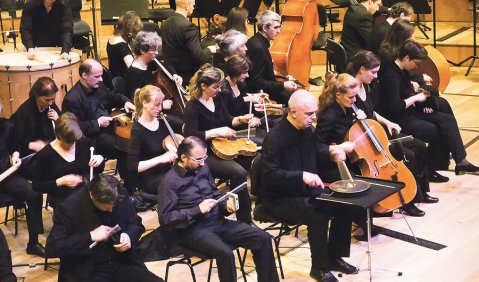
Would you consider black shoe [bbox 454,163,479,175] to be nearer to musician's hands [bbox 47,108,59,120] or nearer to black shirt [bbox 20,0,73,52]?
musician's hands [bbox 47,108,59,120]

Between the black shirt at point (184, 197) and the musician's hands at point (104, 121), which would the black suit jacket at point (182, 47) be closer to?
the musician's hands at point (104, 121)

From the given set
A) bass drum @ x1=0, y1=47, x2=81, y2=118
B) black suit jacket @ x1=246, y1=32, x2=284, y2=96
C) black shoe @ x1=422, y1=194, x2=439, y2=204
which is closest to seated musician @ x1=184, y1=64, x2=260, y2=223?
black suit jacket @ x1=246, y1=32, x2=284, y2=96

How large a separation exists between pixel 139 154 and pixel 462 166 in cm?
284

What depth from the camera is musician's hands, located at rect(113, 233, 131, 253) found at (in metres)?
4.88

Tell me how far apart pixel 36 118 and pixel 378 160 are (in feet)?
8.20

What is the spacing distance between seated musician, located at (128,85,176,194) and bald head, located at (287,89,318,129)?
947mm

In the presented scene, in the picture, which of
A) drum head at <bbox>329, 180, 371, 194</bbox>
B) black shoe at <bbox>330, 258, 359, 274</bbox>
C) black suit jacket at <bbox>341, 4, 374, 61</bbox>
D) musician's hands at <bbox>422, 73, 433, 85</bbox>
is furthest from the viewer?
black suit jacket at <bbox>341, 4, 374, 61</bbox>

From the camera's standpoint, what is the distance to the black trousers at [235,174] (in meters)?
6.09

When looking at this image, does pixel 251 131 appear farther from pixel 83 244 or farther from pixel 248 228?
pixel 83 244

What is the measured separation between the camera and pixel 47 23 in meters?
8.20

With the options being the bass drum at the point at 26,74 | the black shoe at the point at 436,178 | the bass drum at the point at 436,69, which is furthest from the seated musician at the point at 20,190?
the bass drum at the point at 436,69

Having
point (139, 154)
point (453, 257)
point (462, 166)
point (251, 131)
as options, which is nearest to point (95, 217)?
point (139, 154)

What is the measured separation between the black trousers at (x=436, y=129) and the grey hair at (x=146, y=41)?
2084 millimetres

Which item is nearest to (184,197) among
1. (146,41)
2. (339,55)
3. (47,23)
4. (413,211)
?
(146,41)
